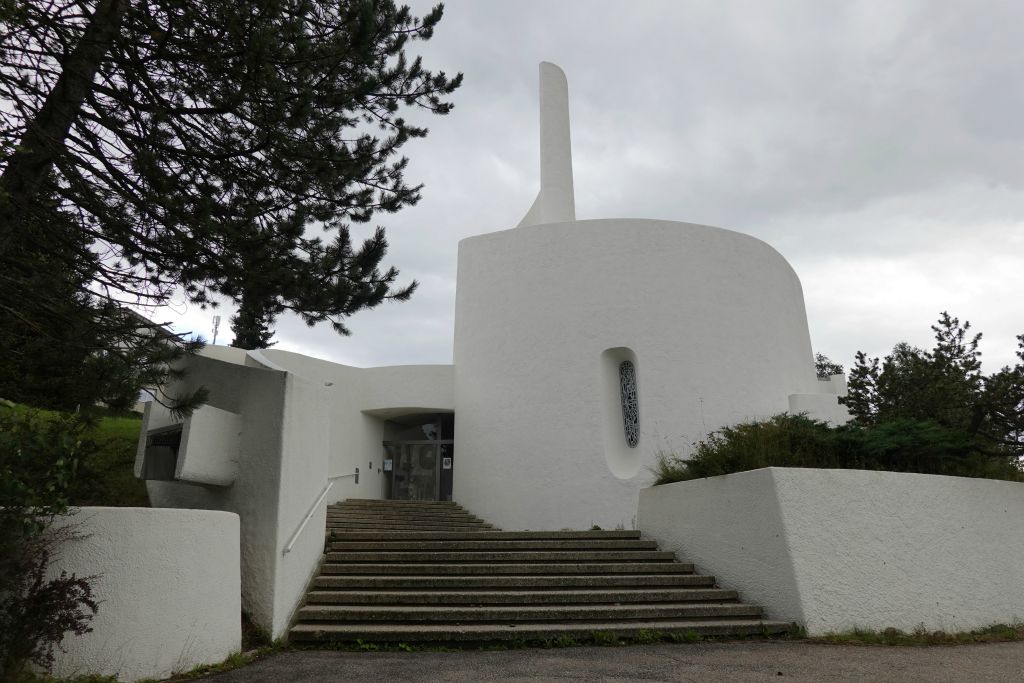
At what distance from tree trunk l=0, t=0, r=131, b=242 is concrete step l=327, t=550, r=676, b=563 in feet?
15.4

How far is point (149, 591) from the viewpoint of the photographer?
4.74m

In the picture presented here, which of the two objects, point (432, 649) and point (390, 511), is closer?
point (432, 649)

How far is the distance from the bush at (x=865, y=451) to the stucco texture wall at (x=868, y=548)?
0.41 meters

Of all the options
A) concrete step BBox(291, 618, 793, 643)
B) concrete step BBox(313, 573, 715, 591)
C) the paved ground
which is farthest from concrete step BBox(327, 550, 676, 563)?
the paved ground

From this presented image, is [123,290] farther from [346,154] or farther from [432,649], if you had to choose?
[432,649]

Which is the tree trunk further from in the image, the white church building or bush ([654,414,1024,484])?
the white church building

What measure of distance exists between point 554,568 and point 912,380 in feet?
19.1

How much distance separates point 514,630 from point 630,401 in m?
7.71

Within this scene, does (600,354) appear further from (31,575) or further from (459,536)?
(31,575)

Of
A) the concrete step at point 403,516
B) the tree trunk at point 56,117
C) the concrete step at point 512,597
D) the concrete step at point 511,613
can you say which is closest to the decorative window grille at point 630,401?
the concrete step at point 403,516

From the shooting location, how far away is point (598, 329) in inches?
514

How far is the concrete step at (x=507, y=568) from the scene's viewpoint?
7.26 metres

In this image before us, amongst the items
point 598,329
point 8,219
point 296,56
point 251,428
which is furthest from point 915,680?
point 598,329

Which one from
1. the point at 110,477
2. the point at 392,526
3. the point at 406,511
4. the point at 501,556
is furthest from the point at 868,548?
the point at 406,511
